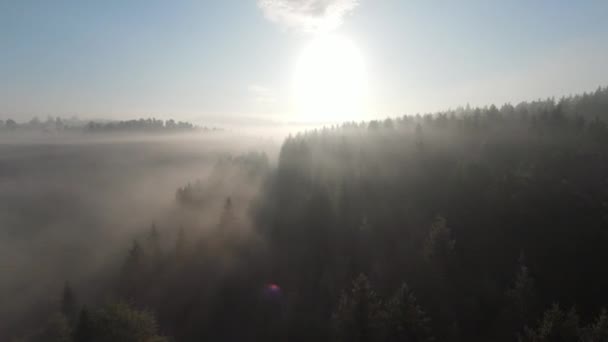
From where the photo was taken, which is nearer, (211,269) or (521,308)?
(521,308)

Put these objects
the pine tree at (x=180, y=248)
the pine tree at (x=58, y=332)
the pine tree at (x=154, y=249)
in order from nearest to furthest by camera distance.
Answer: the pine tree at (x=58, y=332) → the pine tree at (x=154, y=249) → the pine tree at (x=180, y=248)

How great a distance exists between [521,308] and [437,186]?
40.5 meters

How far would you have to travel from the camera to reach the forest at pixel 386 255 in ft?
133

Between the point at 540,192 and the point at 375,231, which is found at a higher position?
the point at 540,192

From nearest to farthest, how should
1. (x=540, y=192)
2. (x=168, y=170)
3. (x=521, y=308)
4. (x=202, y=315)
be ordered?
(x=521, y=308) → (x=202, y=315) → (x=540, y=192) → (x=168, y=170)

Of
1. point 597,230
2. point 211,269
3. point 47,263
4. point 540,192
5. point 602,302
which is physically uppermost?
point 540,192

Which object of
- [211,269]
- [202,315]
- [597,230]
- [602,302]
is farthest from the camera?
[211,269]

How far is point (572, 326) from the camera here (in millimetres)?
26500

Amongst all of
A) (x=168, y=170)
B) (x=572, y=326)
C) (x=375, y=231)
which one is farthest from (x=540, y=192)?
(x=168, y=170)

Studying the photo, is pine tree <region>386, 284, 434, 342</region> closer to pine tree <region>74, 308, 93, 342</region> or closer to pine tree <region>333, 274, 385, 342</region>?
pine tree <region>333, 274, 385, 342</region>

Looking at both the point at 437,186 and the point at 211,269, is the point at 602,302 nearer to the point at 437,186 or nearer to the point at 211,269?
the point at 437,186

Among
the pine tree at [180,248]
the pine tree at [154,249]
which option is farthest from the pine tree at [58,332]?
the pine tree at [180,248]

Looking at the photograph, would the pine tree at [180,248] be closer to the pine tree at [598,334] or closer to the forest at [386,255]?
the forest at [386,255]

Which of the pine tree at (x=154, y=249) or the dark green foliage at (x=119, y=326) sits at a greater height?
the dark green foliage at (x=119, y=326)
